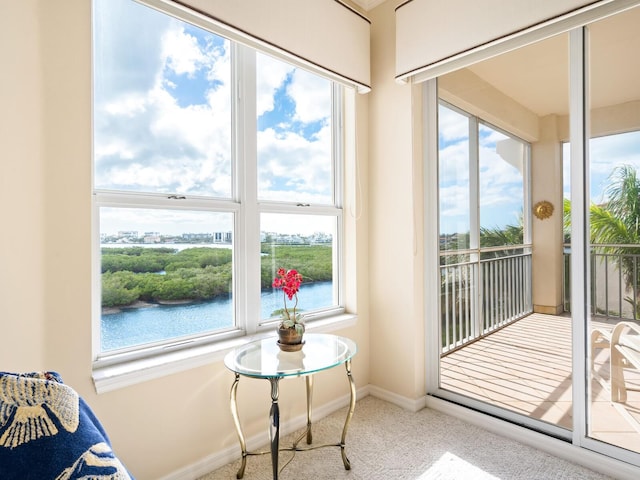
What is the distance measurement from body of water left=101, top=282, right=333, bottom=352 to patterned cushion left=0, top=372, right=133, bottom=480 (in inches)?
33.5

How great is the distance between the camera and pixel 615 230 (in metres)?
1.76

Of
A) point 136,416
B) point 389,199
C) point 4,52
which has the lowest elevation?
point 136,416

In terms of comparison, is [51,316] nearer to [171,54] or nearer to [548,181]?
[171,54]

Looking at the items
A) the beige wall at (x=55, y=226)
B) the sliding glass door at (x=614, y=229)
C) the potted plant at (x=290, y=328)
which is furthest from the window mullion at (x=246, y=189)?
the sliding glass door at (x=614, y=229)

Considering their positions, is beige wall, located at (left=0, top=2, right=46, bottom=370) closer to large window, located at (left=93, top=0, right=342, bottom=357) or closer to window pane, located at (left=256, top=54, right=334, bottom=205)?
large window, located at (left=93, top=0, right=342, bottom=357)

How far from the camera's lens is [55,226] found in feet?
4.56

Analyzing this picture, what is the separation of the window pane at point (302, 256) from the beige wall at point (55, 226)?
2.52 ft

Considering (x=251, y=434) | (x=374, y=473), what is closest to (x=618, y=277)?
(x=374, y=473)

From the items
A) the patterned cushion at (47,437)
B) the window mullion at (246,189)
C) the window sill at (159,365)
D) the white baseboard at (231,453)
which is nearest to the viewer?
the patterned cushion at (47,437)

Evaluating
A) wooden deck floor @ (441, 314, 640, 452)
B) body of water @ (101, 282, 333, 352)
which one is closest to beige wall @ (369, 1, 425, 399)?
wooden deck floor @ (441, 314, 640, 452)

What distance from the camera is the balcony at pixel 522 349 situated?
1.78 m

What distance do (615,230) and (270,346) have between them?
1819 mm

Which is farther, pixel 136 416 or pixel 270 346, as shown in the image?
pixel 270 346

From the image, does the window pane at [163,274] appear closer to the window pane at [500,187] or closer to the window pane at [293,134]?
the window pane at [293,134]
